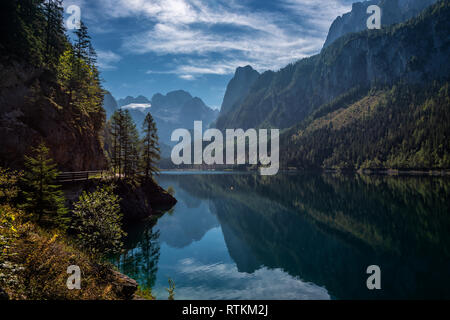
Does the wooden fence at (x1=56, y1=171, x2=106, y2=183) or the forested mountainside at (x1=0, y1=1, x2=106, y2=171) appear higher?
the forested mountainside at (x1=0, y1=1, x2=106, y2=171)

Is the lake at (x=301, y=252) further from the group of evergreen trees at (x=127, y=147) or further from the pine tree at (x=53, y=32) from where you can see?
the pine tree at (x=53, y=32)

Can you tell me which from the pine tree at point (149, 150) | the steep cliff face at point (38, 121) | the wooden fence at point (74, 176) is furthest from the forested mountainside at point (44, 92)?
the pine tree at point (149, 150)

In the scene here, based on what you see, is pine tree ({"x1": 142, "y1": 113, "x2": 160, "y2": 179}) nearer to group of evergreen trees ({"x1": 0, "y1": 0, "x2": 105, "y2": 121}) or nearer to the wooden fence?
group of evergreen trees ({"x1": 0, "y1": 0, "x2": 105, "y2": 121})

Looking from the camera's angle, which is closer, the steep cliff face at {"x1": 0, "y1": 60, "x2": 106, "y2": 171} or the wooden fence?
the steep cliff face at {"x1": 0, "y1": 60, "x2": 106, "y2": 171}

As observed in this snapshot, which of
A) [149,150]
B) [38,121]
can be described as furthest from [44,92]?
[149,150]

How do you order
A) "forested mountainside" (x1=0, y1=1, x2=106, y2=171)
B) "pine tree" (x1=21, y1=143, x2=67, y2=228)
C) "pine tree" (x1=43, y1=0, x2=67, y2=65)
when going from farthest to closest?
1. "pine tree" (x1=43, y1=0, x2=67, y2=65)
2. "forested mountainside" (x1=0, y1=1, x2=106, y2=171)
3. "pine tree" (x1=21, y1=143, x2=67, y2=228)

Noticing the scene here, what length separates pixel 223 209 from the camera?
7438cm

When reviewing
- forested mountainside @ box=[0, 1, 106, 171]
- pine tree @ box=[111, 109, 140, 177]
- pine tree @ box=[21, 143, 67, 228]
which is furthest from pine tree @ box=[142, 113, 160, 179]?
pine tree @ box=[21, 143, 67, 228]

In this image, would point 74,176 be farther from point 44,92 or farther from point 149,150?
point 149,150

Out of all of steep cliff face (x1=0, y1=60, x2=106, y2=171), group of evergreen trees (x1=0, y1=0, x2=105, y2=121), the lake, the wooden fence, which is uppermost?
group of evergreen trees (x1=0, y1=0, x2=105, y2=121)

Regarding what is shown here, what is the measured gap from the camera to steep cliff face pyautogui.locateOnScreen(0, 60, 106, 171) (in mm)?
31422

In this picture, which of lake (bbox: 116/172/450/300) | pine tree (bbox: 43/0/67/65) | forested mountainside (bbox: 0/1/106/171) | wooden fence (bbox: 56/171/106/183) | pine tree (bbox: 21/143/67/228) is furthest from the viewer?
pine tree (bbox: 43/0/67/65)

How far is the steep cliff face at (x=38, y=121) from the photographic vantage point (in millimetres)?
31422

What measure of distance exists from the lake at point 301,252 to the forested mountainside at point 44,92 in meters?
18.6
